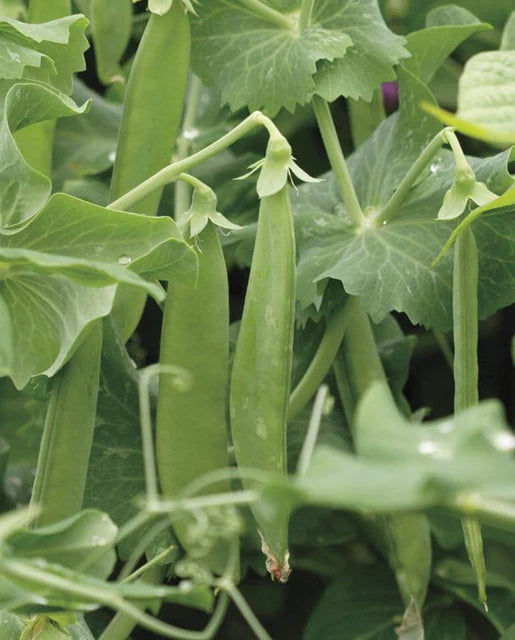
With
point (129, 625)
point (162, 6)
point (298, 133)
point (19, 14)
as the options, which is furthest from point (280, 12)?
point (129, 625)

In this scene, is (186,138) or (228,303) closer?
(228,303)

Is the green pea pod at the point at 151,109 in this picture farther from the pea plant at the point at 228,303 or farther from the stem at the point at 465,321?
the stem at the point at 465,321

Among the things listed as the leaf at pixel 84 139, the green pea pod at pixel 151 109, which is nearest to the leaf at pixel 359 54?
the green pea pod at pixel 151 109

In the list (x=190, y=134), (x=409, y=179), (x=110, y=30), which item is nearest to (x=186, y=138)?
(x=190, y=134)

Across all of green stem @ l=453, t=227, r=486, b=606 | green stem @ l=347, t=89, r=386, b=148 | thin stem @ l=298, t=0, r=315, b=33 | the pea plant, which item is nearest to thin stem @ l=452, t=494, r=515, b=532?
the pea plant

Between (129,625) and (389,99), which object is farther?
(389,99)

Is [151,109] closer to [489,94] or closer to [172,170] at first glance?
[172,170]

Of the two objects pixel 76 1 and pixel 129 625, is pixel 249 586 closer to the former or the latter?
pixel 129 625
